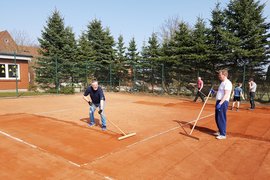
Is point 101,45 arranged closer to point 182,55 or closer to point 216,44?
point 182,55

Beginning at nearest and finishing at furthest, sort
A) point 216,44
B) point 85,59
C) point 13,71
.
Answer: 1. point 216,44
2. point 13,71
3. point 85,59

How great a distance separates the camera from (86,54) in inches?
980

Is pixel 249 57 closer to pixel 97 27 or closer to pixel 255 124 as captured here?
pixel 255 124

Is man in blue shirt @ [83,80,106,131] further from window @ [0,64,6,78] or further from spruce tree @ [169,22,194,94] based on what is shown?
window @ [0,64,6,78]

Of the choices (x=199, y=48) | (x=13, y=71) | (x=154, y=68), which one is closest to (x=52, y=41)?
(x=13, y=71)

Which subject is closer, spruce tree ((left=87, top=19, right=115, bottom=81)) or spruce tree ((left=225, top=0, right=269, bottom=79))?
spruce tree ((left=225, top=0, right=269, bottom=79))

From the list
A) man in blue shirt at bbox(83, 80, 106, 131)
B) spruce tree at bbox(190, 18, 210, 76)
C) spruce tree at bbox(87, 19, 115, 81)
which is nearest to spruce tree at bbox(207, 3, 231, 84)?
spruce tree at bbox(190, 18, 210, 76)

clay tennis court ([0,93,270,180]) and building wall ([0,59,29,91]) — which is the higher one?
building wall ([0,59,29,91])

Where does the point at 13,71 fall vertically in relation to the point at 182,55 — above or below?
below

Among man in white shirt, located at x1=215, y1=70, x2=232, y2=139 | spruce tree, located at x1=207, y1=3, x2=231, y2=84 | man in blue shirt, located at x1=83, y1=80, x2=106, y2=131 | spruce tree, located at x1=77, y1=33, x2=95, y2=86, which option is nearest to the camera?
man in white shirt, located at x1=215, y1=70, x2=232, y2=139

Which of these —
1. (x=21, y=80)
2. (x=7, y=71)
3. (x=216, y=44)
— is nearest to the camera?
(x=216, y=44)

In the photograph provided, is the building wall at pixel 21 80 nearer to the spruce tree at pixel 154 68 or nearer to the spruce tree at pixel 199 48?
the spruce tree at pixel 154 68

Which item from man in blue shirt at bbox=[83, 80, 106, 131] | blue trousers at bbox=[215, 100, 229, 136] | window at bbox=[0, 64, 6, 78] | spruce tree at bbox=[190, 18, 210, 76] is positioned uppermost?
spruce tree at bbox=[190, 18, 210, 76]

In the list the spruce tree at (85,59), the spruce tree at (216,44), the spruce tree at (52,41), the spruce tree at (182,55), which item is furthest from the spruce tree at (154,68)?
the spruce tree at (52,41)
